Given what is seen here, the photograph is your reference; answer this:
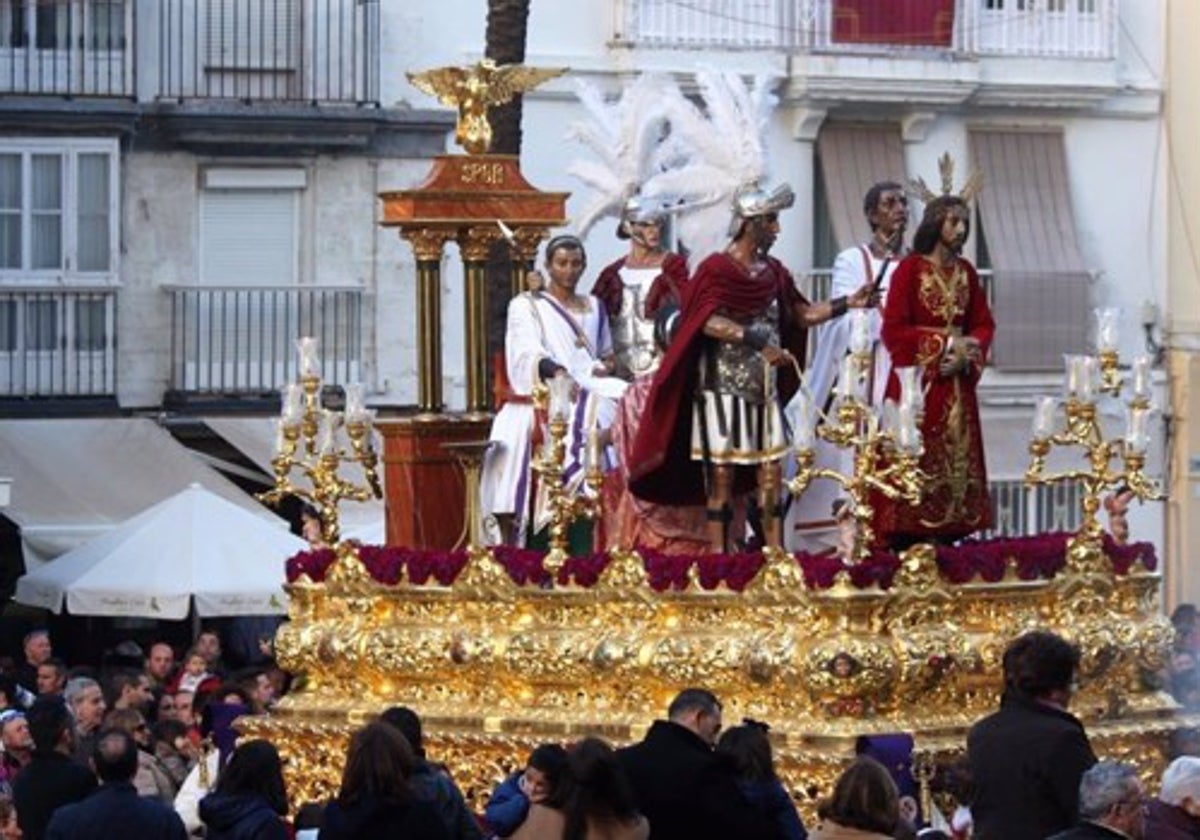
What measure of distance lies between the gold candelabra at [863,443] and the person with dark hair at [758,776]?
9.04ft

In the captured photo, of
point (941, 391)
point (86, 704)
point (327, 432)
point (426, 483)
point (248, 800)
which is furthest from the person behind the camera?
point (426, 483)

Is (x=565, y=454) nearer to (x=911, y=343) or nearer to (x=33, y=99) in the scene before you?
(x=911, y=343)

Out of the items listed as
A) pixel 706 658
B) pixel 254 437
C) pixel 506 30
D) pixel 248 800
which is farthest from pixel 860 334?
pixel 254 437

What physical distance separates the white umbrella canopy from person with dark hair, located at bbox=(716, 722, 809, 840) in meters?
12.2

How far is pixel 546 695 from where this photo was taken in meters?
21.2

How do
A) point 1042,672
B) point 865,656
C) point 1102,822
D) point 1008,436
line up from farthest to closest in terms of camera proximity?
point 1008,436
point 865,656
point 1042,672
point 1102,822

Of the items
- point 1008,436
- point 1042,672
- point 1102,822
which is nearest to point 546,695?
point 1042,672

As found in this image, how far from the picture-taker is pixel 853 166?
40094 mm

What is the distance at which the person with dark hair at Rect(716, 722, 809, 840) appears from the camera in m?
17.0


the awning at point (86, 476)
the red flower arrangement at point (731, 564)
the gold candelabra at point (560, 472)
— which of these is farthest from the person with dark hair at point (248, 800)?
the awning at point (86, 476)

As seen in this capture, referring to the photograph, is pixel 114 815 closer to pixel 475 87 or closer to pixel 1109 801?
pixel 1109 801

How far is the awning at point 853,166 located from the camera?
39906 millimetres

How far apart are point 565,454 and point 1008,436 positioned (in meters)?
18.1

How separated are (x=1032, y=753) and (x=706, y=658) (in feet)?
11.6
